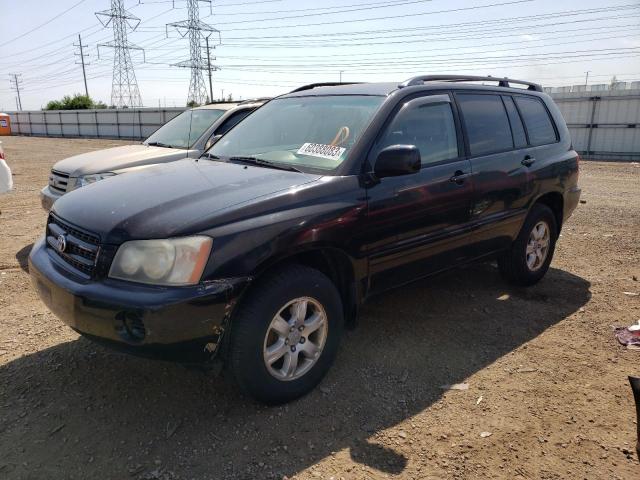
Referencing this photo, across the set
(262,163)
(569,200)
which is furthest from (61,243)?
(569,200)

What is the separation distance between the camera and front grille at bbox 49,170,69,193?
596 centimetres

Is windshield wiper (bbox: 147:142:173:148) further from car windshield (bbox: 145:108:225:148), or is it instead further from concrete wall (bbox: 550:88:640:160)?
concrete wall (bbox: 550:88:640:160)

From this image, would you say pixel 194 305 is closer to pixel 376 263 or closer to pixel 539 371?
pixel 376 263

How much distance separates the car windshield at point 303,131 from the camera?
3321 mm

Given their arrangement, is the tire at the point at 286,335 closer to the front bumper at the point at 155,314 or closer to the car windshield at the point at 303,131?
the front bumper at the point at 155,314

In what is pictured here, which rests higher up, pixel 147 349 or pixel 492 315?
pixel 147 349

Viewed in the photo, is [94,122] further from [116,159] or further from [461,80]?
[461,80]

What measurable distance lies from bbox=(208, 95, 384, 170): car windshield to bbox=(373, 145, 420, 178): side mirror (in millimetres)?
253

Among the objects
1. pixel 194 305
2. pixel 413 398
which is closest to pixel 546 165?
pixel 413 398

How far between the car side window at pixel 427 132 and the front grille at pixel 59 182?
168 inches

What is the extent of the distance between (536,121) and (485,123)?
952 mm

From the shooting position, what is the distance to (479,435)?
2.74m

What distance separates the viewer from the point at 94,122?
120ft

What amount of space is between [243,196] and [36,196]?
27.3ft
